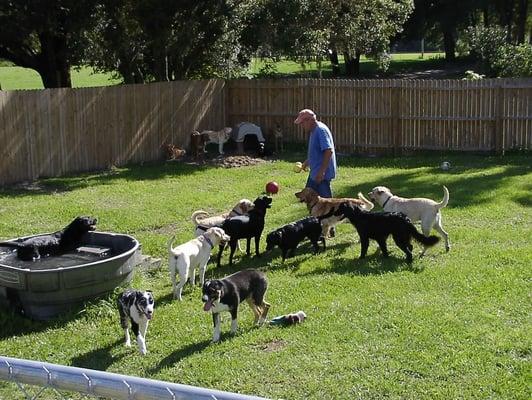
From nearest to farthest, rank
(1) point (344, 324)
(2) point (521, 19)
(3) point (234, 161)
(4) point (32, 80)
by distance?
(1) point (344, 324)
(3) point (234, 161)
(2) point (521, 19)
(4) point (32, 80)

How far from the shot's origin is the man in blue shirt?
10.6m

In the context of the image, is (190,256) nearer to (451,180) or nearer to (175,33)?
(451,180)

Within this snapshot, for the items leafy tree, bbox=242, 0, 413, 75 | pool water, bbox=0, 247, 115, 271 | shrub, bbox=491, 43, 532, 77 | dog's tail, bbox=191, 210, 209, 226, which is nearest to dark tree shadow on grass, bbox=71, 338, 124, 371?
pool water, bbox=0, 247, 115, 271

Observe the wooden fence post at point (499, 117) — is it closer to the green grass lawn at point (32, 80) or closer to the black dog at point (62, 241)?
the black dog at point (62, 241)

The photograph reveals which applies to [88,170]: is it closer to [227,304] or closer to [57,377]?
[227,304]

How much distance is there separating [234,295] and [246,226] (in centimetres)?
286

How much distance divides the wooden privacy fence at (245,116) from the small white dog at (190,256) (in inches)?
346

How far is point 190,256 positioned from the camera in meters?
8.48

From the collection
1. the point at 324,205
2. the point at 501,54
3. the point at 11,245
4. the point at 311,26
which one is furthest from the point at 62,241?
the point at 501,54

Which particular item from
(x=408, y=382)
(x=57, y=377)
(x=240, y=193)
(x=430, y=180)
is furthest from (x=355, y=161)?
(x=57, y=377)

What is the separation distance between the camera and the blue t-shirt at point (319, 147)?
10.6m

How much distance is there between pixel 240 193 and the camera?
14742 millimetres

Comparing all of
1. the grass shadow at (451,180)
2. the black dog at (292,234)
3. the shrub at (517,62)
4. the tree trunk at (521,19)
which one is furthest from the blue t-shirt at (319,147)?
the tree trunk at (521,19)

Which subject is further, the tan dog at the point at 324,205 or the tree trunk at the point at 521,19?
the tree trunk at the point at 521,19
